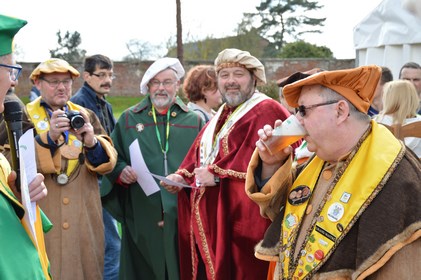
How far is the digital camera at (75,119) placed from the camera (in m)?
4.10

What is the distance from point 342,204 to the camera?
8.06 feet

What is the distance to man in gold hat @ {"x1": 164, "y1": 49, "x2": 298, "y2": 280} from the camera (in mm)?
3984

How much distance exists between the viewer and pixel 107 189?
4.92 metres

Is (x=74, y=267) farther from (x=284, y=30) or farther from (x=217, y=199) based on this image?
(x=284, y=30)

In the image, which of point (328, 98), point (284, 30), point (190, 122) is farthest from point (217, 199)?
point (284, 30)

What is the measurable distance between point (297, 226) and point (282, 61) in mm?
24884

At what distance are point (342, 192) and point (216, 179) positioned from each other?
68.0 inches

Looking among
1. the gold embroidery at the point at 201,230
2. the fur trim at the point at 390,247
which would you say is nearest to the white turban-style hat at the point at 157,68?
the gold embroidery at the point at 201,230

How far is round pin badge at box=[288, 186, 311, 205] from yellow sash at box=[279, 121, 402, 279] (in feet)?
0.10

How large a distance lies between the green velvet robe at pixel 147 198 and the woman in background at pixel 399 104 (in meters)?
1.57

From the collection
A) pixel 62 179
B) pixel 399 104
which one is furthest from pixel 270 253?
pixel 399 104

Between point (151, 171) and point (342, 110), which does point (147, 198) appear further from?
point (342, 110)

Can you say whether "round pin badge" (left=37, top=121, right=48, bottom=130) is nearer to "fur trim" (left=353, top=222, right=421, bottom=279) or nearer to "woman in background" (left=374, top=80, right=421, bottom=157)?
"woman in background" (left=374, top=80, right=421, bottom=157)

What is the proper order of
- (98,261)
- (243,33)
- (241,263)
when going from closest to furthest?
1. (241,263)
2. (98,261)
3. (243,33)
